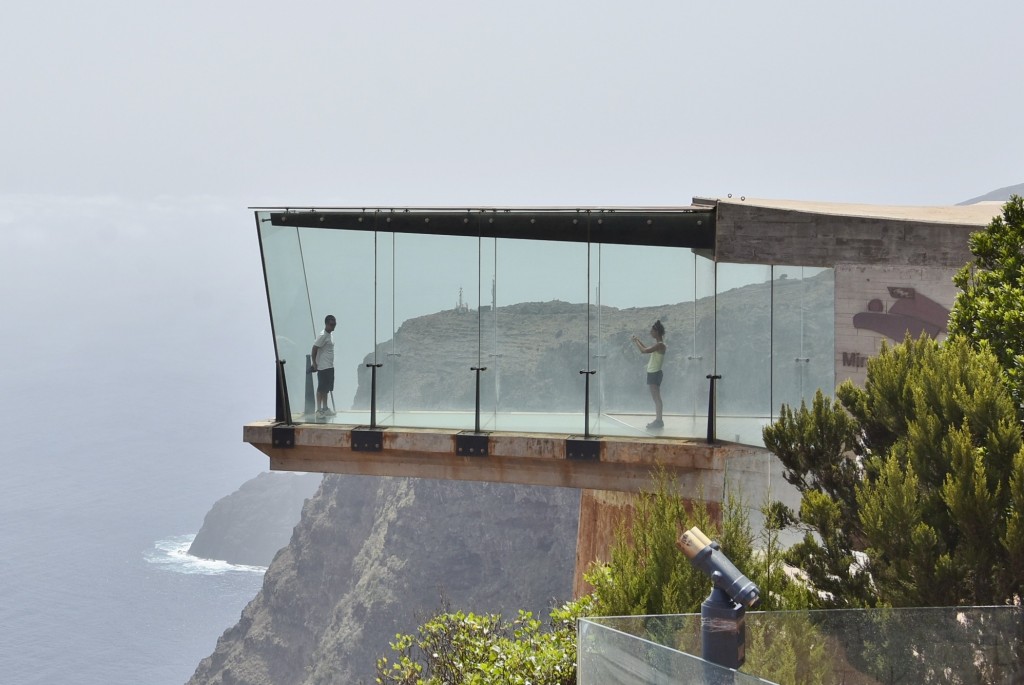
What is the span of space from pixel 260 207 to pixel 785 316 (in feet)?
28.3

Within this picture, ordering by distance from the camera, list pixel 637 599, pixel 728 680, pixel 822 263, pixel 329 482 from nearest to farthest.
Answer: pixel 728 680
pixel 637 599
pixel 822 263
pixel 329 482

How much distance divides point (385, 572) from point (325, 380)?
113873 mm

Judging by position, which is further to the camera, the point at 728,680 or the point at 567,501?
the point at 567,501

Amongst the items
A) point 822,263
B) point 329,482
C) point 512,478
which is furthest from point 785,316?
point 329,482

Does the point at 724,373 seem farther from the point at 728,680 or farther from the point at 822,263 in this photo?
the point at 728,680

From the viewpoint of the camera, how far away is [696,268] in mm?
16828

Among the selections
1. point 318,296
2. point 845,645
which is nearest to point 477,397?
point 318,296

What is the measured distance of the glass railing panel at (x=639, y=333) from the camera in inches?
667

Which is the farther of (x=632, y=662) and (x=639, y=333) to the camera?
(x=639, y=333)

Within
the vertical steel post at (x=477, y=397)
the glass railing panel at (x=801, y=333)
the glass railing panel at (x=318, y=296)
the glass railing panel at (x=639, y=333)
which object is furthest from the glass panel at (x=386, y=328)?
the glass railing panel at (x=801, y=333)

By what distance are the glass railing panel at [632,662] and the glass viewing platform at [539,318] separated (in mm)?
9215

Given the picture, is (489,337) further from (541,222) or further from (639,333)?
(639,333)

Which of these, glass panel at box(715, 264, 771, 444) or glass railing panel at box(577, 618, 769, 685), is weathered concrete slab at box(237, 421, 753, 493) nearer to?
glass panel at box(715, 264, 771, 444)

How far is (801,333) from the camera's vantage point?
16.5m
